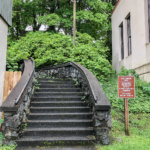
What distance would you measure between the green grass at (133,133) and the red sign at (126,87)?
94cm

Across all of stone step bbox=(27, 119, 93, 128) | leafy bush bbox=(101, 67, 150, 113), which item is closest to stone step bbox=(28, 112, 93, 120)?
stone step bbox=(27, 119, 93, 128)

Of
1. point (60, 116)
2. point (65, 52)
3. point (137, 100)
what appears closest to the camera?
point (60, 116)

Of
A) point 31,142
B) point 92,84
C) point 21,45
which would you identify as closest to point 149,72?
point 92,84

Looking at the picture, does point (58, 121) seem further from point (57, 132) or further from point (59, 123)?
point (57, 132)

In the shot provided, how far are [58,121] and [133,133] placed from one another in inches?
79.1

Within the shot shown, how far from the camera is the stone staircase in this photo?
3725 millimetres

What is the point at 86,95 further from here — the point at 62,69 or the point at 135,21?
the point at 135,21

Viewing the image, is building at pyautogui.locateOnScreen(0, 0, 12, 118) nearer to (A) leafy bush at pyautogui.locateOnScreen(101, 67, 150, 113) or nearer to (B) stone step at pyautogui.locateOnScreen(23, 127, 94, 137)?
(B) stone step at pyautogui.locateOnScreen(23, 127, 94, 137)

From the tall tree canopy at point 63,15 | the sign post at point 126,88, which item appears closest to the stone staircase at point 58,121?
the sign post at point 126,88

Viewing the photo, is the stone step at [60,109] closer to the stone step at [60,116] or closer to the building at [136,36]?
the stone step at [60,116]

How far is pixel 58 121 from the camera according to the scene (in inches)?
169

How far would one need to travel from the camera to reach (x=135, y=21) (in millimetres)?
8781

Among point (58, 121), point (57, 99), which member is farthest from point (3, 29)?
point (58, 121)

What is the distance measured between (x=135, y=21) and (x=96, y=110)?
682 centimetres
